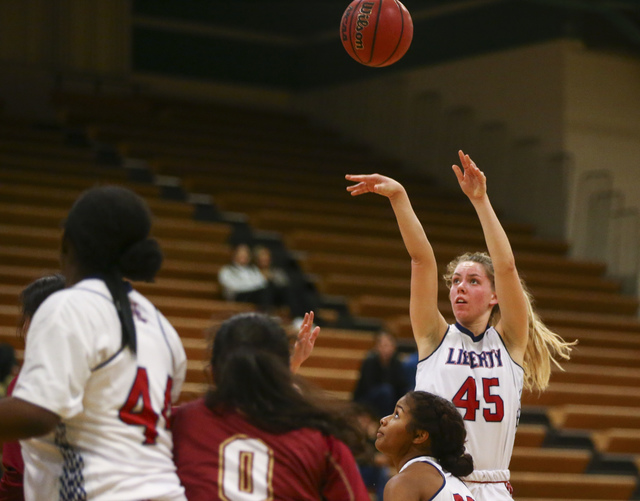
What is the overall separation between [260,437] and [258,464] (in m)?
0.06

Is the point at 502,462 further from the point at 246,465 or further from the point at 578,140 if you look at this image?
the point at 578,140

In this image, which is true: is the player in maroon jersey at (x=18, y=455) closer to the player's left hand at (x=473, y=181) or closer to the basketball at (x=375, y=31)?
the player's left hand at (x=473, y=181)

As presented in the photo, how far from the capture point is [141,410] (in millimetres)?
2215

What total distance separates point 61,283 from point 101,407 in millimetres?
1122

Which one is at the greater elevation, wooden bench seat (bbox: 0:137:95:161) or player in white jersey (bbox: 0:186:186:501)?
wooden bench seat (bbox: 0:137:95:161)

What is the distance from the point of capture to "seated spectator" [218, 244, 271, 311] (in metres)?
8.89

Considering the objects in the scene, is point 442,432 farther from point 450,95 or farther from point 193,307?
point 450,95

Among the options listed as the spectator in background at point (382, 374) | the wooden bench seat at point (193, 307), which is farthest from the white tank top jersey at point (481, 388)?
the wooden bench seat at point (193, 307)

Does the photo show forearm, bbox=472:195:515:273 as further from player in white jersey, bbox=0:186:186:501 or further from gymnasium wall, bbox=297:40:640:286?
gymnasium wall, bbox=297:40:640:286

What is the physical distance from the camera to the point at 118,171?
11133 millimetres

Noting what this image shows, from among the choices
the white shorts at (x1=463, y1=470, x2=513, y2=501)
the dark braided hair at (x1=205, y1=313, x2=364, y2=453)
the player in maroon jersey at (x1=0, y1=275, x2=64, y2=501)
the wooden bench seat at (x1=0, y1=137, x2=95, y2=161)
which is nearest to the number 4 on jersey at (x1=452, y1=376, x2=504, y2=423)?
the white shorts at (x1=463, y1=470, x2=513, y2=501)

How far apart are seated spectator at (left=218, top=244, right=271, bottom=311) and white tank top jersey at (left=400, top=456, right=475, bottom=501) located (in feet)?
18.9

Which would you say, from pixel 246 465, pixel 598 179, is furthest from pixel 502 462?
pixel 598 179

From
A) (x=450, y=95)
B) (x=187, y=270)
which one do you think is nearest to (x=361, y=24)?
(x=187, y=270)
